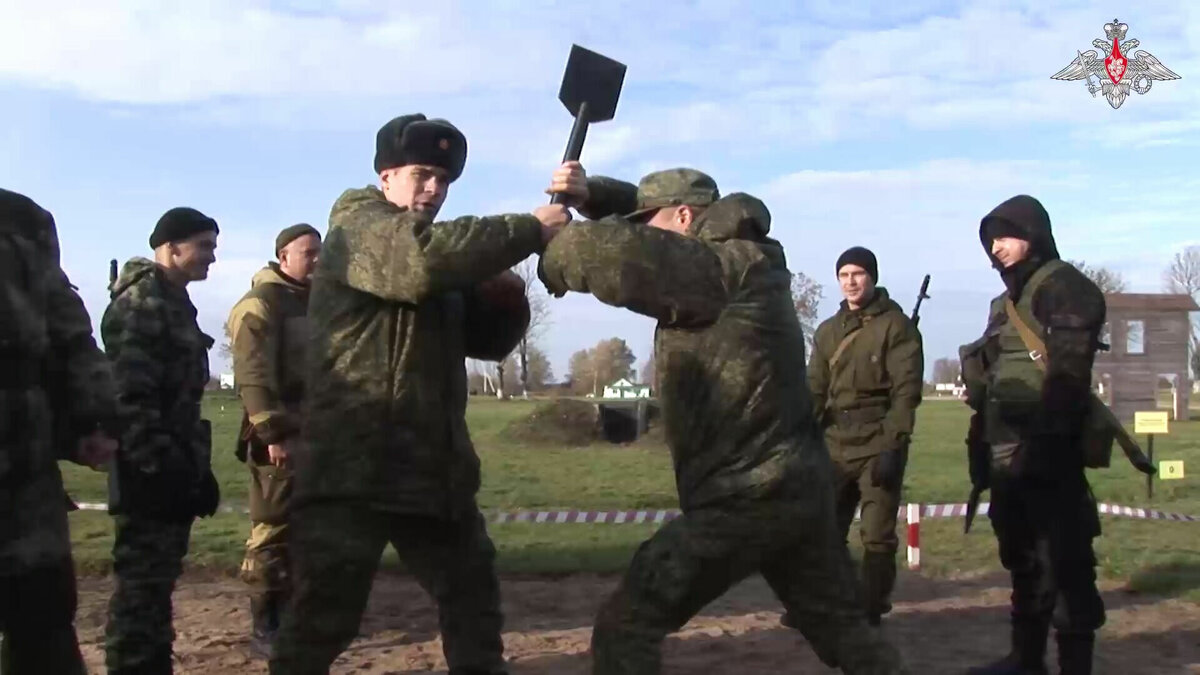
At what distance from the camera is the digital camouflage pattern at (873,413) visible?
6625mm

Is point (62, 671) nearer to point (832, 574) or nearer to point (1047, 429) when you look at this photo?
point (832, 574)

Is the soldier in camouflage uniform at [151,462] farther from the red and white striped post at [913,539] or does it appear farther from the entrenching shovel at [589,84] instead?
the red and white striped post at [913,539]

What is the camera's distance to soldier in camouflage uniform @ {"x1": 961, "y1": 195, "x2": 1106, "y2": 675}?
5.08 metres

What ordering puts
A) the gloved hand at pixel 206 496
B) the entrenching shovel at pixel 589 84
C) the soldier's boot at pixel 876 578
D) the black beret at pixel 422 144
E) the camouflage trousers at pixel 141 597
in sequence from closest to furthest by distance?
the black beret at pixel 422 144 → the entrenching shovel at pixel 589 84 → the camouflage trousers at pixel 141 597 → the gloved hand at pixel 206 496 → the soldier's boot at pixel 876 578

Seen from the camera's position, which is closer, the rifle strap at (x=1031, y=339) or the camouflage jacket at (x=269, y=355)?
the rifle strap at (x=1031, y=339)

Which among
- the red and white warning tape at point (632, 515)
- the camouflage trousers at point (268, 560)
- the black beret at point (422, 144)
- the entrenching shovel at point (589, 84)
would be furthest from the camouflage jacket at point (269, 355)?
the red and white warning tape at point (632, 515)

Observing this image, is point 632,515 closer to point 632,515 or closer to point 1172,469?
point 632,515

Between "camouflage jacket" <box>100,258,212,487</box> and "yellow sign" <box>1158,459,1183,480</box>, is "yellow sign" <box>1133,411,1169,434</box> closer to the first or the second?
"yellow sign" <box>1158,459,1183,480</box>

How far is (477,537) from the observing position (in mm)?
3963

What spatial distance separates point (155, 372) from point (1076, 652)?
13.0 ft

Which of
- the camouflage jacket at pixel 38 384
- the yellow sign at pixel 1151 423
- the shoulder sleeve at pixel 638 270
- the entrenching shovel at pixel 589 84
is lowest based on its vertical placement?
the yellow sign at pixel 1151 423

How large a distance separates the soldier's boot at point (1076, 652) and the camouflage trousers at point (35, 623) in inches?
155

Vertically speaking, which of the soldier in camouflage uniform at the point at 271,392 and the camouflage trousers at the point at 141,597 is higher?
the soldier in camouflage uniform at the point at 271,392

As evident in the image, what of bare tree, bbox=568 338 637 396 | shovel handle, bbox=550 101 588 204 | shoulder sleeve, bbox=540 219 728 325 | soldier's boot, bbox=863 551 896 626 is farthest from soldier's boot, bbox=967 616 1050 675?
bare tree, bbox=568 338 637 396
